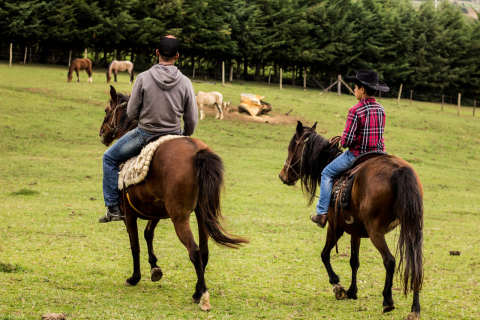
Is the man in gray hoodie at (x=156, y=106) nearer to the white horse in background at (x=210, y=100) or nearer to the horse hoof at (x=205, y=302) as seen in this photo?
the horse hoof at (x=205, y=302)

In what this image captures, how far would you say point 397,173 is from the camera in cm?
486

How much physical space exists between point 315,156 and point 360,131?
2.69 ft

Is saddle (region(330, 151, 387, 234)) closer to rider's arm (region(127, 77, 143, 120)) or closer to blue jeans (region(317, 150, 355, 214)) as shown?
blue jeans (region(317, 150, 355, 214))

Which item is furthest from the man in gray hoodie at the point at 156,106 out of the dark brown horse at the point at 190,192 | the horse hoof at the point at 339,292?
the horse hoof at the point at 339,292

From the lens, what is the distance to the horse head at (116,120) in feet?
20.7

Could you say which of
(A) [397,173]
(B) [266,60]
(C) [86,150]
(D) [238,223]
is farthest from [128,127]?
(B) [266,60]

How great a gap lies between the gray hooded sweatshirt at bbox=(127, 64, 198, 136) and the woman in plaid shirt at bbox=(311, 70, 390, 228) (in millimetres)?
1985

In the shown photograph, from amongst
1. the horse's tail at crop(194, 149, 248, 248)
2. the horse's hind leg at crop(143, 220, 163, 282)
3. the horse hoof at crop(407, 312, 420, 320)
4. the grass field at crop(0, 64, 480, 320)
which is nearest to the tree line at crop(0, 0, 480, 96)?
the grass field at crop(0, 64, 480, 320)

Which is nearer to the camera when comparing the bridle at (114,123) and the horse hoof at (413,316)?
the horse hoof at (413,316)

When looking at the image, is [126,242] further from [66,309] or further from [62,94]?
[62,94]

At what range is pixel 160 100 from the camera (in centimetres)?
528

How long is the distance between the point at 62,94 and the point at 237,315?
926 inches

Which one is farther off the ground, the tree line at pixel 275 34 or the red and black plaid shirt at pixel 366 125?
the tree line at pixel 275 34

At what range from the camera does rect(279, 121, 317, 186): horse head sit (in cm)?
660
